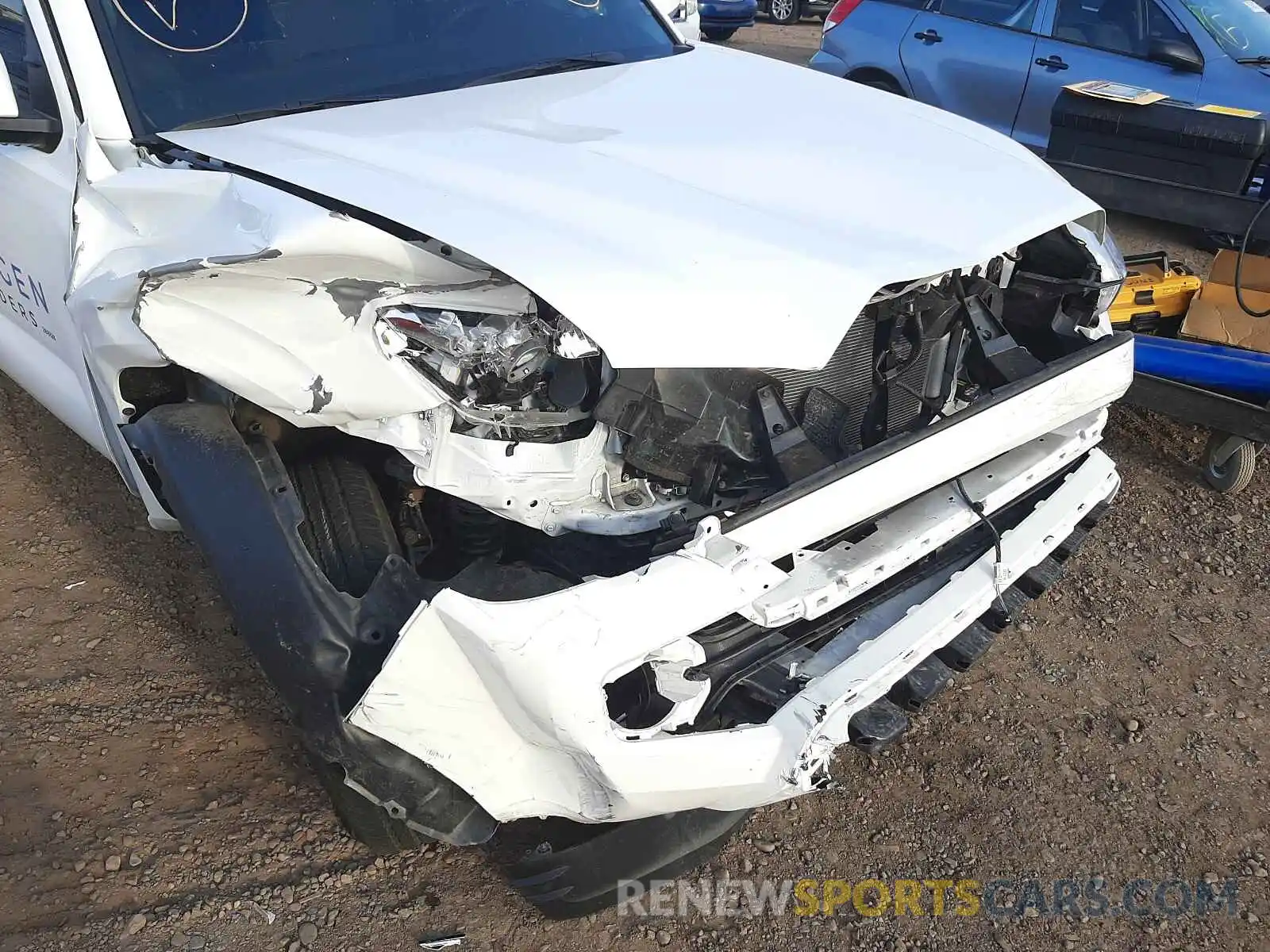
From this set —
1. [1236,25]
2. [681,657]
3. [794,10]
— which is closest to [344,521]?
[681,657]

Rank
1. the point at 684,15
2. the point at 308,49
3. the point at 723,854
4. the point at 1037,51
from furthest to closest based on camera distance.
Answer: the point at 1037,51
the point at 684,15
the point at 308,49
the point at 723,854

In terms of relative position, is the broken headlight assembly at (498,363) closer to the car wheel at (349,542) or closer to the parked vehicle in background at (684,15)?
the car wheel at (349,542)

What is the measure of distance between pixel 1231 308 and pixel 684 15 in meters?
2.41

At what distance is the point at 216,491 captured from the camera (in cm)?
194

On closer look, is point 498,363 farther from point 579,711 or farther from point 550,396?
point 579,711

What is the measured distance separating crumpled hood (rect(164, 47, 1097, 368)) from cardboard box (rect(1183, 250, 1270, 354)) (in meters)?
1.58

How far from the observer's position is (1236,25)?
18.4ft

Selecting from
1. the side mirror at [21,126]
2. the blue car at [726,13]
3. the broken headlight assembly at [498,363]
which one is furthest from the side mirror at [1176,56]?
the blue car at [726,13]

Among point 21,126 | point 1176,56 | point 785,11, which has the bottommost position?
point 785,11

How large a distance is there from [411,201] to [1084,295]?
5.77 feet

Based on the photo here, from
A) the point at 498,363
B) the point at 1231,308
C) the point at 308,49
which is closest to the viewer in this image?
the point at 498,363

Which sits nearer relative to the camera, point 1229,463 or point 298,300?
point 298,300

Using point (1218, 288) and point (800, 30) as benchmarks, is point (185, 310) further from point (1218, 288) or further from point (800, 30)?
point (800, 30)

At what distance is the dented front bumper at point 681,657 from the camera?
1639 mm
